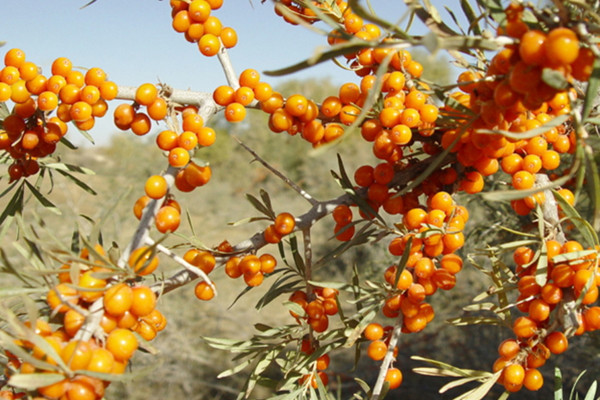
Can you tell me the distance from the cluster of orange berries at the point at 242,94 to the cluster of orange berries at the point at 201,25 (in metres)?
0.05

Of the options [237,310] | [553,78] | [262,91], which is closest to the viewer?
[553,78]

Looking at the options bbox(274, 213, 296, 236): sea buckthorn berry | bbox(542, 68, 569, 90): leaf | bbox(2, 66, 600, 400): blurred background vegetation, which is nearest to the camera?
bbox(542, 68, 569, 90): leaf

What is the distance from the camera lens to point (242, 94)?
1.52ft

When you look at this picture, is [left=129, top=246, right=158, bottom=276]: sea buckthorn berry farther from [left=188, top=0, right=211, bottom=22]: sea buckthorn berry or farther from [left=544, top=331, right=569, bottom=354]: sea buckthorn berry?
[left=544, top=331, right=569, bottom=354]: sea buckthorn berry

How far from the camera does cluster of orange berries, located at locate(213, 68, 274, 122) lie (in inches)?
18.1

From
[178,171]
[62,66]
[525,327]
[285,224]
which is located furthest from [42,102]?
[525,327]

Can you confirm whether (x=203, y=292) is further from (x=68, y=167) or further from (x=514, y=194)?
(x=514, y=194)

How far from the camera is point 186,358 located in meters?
2.81

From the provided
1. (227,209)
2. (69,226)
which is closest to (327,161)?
(227,209)

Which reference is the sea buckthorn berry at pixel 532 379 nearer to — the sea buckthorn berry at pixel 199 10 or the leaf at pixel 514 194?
the leaf at pixel 514 194

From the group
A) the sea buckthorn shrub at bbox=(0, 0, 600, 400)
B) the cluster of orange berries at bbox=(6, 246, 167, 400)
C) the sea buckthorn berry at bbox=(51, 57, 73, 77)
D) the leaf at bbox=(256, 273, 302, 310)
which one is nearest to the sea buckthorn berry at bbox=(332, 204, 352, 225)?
the sea buckthorn shrub at bbox=(0, 0, 600, 400)

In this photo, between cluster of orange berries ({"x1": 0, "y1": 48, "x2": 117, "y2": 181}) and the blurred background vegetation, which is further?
the blurred background vegetation

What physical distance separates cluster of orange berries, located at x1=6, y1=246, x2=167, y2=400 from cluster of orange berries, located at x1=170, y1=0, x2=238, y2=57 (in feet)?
0.79

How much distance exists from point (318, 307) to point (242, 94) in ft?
0.84
